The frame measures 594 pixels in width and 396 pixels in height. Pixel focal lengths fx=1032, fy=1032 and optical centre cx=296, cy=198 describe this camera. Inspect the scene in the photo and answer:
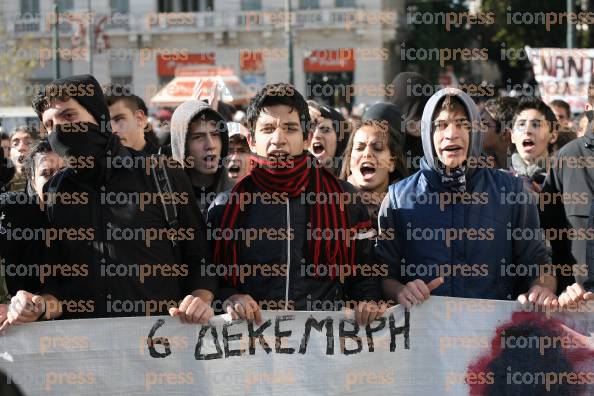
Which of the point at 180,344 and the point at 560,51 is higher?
the point at 560,51

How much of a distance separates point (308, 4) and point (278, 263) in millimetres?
39543

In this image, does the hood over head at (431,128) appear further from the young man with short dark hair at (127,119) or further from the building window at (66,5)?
the building window at (66,5)

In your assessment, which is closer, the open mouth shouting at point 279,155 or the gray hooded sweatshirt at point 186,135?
the open mouth shouting at point 279,155

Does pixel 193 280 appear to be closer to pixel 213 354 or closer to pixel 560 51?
pixel 213 354

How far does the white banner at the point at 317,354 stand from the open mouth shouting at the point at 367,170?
1413mm

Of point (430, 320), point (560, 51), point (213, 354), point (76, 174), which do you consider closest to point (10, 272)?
point (76, 174)

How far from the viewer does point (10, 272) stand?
4441 mm

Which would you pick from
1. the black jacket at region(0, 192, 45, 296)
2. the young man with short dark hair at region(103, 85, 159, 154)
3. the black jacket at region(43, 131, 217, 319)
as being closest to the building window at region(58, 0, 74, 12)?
the young man with short dark hair at region(103, 85, 159, 154)

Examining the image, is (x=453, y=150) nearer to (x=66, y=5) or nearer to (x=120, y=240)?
(x=120, y=240)

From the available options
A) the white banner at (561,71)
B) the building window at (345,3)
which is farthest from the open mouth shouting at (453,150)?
the building window at (345,3)

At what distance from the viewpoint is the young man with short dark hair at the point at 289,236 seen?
14.4ft

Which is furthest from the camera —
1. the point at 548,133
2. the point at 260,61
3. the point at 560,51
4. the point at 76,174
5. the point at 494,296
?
the point at 260,61

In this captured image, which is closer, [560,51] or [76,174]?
[76,174]

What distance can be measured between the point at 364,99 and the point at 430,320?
1464 inches
